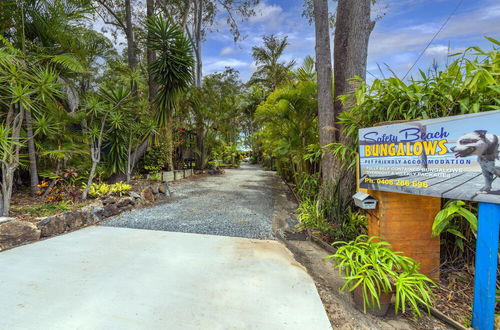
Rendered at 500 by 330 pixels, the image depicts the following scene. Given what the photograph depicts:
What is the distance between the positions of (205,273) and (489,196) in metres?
2.11

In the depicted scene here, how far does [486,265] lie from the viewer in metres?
1.38

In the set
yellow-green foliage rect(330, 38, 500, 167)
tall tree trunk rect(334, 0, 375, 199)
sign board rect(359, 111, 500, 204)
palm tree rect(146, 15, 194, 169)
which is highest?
palm tree rect(146, 15, 194, 169)

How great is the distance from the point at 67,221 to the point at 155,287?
7.62 ft

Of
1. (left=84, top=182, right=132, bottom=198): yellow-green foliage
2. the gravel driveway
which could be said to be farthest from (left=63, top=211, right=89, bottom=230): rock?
(left=84, top=182, right=132, bottom=198): yellow-green foliage

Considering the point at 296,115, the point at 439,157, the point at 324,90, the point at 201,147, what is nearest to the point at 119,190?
the point at 296,115

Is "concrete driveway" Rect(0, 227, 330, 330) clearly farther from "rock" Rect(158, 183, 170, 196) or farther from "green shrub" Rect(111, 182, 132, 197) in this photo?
"rock" Rect(158, 183, 170, 196)

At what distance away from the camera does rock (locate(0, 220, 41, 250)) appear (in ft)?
8.36

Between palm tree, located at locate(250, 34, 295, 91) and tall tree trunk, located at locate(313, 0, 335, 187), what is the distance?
9896 millimetres

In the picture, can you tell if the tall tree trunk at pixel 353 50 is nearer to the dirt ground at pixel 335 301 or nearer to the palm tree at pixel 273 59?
the dirt ground at pixel 335 301

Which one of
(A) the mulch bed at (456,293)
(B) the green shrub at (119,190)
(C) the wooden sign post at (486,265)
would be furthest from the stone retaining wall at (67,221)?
(C) the wooden sign post at (486,265)

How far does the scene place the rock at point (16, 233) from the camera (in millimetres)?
2549

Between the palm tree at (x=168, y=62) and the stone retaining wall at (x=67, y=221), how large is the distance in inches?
100

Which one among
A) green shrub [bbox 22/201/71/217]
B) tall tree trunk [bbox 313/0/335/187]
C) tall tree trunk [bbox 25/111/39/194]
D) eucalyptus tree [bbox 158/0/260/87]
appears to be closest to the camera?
green shrub [bbox 22/201/71/217]

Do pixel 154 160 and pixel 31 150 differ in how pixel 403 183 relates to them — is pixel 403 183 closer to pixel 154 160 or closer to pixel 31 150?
pixel 31 150
